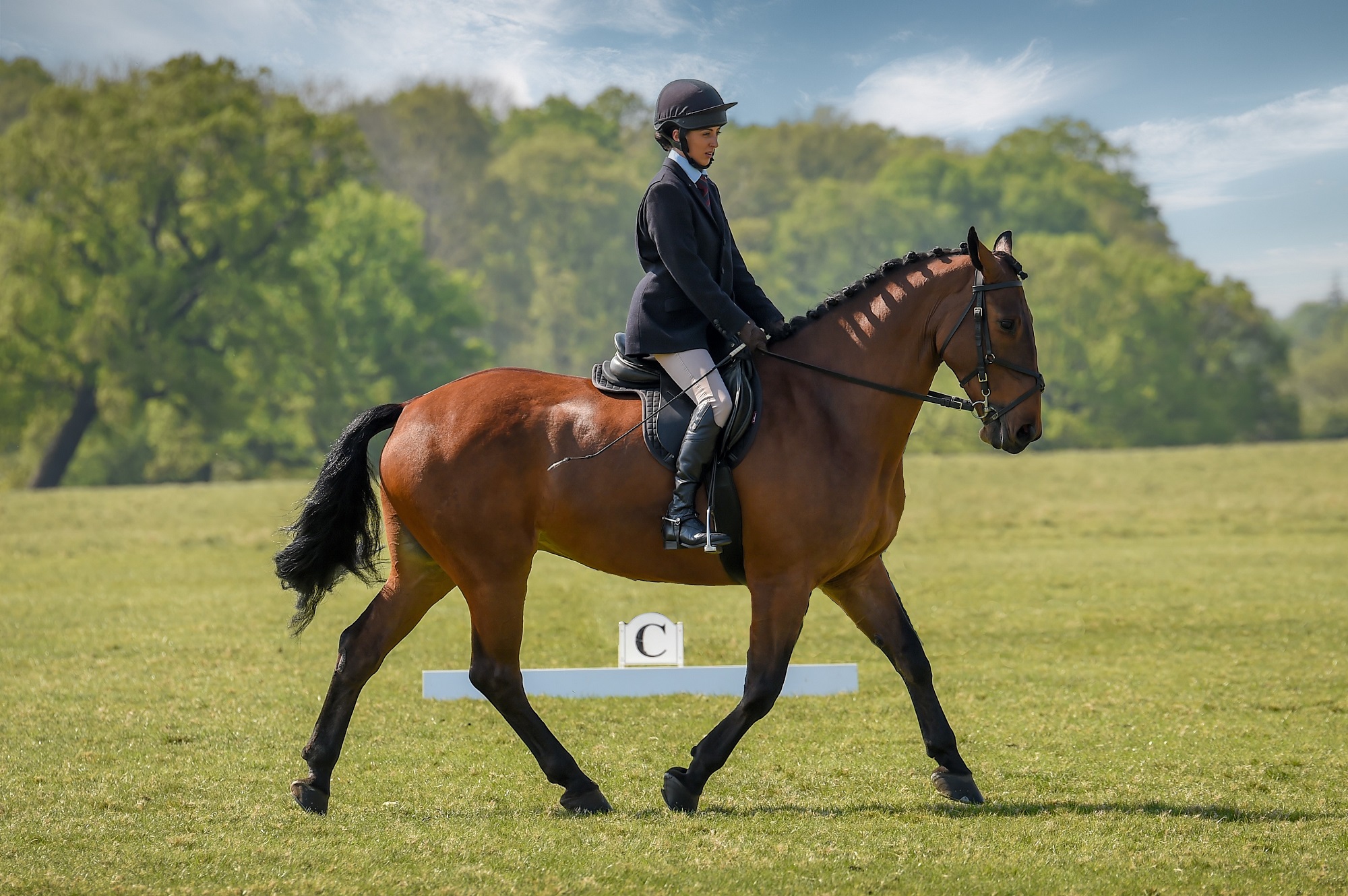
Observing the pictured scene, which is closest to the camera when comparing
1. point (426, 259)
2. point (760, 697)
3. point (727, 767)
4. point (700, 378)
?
point (760, 697)

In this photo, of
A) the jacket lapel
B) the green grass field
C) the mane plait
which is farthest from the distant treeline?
the mane plait

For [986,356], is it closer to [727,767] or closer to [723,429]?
[723,429]

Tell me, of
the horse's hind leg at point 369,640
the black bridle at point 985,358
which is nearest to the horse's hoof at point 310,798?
the horse's hind leg at point 369,640

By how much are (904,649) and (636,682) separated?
10.2ft

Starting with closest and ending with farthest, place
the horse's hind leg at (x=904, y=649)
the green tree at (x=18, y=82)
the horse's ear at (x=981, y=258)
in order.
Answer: the horse's ear at (x=981, y=258) → the horse's hind leg at (x=904, y=649) → the green tree at (x=18, y=82)

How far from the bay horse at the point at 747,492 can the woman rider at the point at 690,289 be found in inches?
8.3

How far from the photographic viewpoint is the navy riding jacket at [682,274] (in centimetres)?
546

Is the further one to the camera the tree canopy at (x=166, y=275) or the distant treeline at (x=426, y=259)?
the distant treeline at (x=426, y=259)

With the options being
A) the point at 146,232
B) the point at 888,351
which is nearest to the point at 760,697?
the point at 888,351

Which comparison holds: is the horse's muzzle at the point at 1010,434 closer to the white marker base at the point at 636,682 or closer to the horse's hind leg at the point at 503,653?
the horse's hind leg at the point at 503,653

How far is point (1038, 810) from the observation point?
5.53 metres

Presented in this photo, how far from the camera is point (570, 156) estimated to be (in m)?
58.0

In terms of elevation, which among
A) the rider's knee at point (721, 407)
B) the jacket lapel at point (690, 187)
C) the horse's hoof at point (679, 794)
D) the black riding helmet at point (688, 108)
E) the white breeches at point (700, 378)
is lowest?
the horse's hoof at point (679, 794)

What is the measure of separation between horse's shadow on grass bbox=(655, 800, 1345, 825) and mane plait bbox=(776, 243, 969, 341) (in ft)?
7.03
